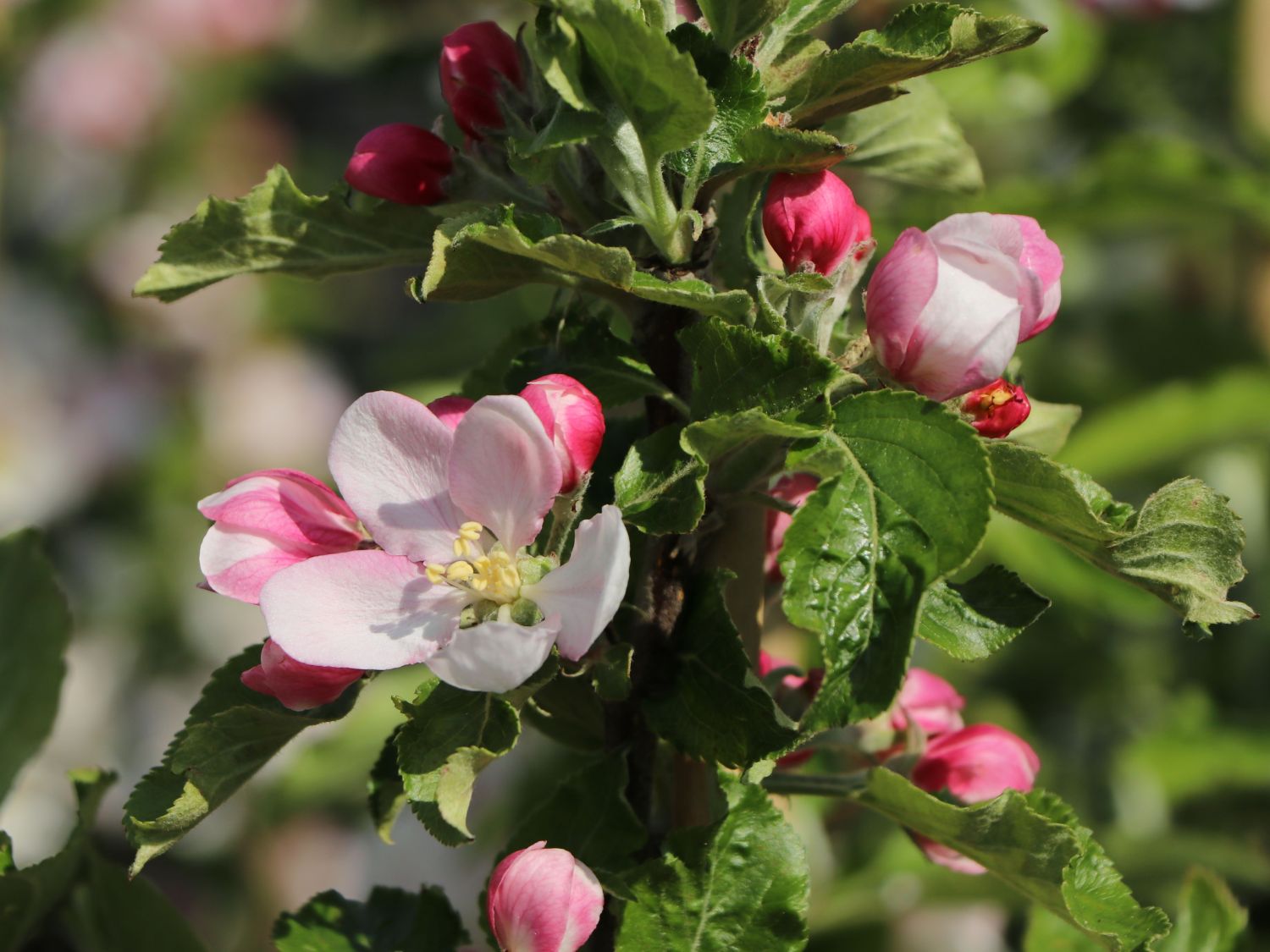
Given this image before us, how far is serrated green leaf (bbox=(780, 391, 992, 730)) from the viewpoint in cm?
72

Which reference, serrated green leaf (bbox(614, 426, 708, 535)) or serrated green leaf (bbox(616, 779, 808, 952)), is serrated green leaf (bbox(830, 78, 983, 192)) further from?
serrated green leaf (bbox(616, 779, 808, 952))

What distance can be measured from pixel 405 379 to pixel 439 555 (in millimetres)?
1590

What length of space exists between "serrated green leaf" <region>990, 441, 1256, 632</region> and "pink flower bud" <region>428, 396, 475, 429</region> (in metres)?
0.31

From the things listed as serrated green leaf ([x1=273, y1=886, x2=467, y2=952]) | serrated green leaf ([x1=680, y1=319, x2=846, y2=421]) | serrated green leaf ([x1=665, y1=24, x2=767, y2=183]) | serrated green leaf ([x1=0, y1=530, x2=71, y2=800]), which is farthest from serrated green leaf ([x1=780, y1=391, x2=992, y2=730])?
serrated green leaf ([x1=0, y1=530, x2=71, y2=800])

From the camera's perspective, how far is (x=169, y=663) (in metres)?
3.50

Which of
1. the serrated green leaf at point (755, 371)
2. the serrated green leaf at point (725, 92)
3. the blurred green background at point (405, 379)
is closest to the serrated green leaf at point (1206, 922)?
the blurred green background at point (405, 379)

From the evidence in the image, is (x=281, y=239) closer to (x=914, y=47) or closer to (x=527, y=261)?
(x=527, y=261)

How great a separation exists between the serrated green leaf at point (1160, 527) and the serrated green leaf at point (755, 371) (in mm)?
123

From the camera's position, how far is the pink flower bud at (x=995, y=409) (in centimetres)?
85

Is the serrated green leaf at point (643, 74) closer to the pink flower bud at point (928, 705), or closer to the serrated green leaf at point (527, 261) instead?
the serrated green leaf at point (527, 261)

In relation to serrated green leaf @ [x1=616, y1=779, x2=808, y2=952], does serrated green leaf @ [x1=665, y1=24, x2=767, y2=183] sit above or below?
above

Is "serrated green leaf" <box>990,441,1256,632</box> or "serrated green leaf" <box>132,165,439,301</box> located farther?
"serrated green leaf" <box>132,165,439,301</box>

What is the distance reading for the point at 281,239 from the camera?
939 millimetres

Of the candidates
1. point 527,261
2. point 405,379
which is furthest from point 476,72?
point 405,379
